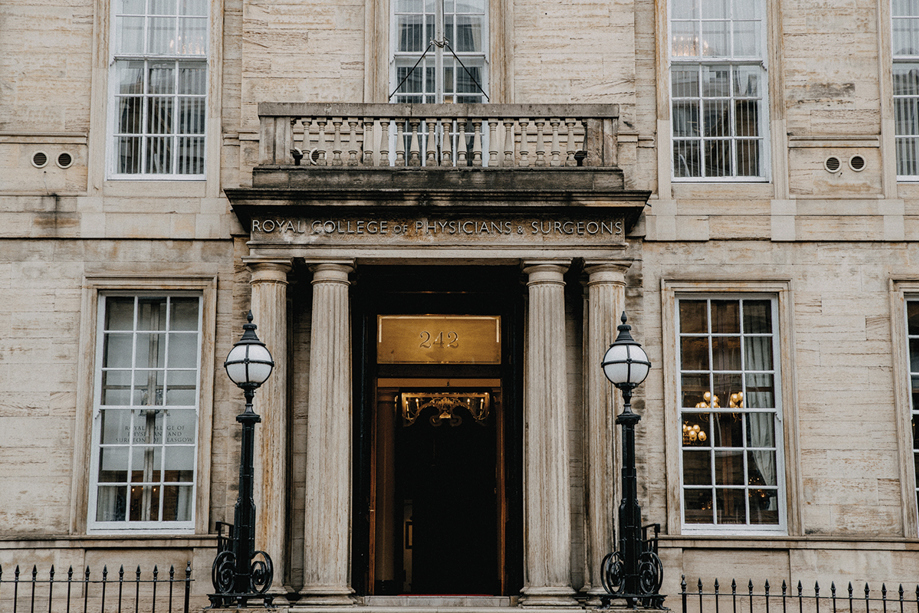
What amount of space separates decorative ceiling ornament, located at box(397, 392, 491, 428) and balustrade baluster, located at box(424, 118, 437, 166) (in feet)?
12.2

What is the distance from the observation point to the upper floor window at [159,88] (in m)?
14.7

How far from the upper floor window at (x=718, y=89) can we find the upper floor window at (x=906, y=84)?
1.82 metres

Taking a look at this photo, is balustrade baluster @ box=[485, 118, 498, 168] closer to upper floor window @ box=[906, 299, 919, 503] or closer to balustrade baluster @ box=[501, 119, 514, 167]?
balustrade baluster @ box=[501, 119, 514, 167]

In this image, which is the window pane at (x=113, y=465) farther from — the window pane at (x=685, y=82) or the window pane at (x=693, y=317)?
the window pane at (x=685, y=82)

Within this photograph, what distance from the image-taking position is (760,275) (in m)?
14.1

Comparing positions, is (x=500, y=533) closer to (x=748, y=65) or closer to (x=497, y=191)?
(x=497, y=191)

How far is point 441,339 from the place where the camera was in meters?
15.3

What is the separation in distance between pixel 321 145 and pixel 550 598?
19.7 ft

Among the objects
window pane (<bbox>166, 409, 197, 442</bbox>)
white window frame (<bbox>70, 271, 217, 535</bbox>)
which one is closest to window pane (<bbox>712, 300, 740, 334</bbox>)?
white window frame (<bbox>70, 271, 217, 535</bbox>)

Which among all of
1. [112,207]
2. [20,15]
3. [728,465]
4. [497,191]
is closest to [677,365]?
[728,465]

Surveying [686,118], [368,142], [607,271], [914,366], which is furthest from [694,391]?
[368,142]

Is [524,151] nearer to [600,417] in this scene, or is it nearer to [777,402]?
[600,417]

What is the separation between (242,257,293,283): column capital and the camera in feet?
42.6

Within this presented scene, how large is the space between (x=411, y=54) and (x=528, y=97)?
1767 mm
